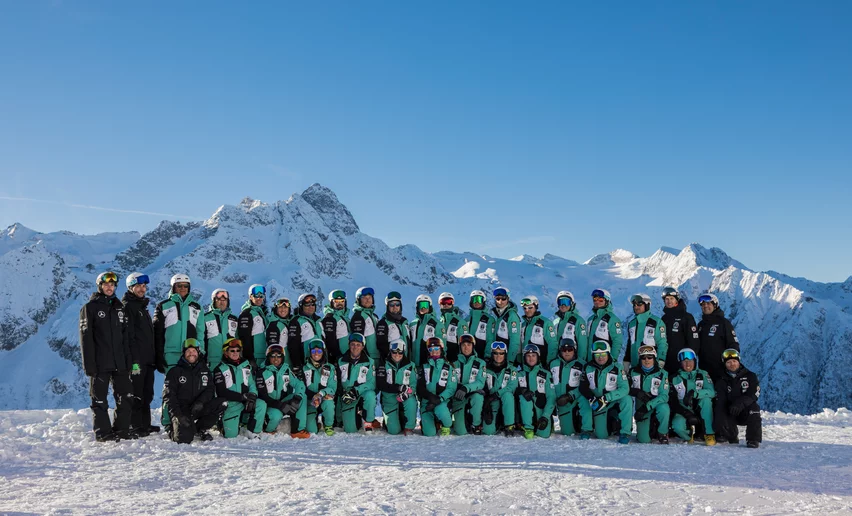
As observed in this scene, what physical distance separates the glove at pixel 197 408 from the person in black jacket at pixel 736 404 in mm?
8292

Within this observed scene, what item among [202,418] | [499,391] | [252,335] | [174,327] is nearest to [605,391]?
[499,391]

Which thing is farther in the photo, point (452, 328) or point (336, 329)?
point (452, 328)

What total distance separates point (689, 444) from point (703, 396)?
0.88 m

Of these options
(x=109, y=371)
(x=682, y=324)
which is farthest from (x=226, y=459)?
(x=682, y=324)

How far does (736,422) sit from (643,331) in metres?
2.14

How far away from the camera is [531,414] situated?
1118cm

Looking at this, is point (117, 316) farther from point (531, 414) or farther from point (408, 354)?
point (531, 414)

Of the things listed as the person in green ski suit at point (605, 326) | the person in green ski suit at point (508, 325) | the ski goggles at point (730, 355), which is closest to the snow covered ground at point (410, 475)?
the ski goggles at point (730, 355)

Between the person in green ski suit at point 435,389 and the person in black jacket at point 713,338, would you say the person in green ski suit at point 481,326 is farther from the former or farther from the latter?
the person in black jacket at point 713,338

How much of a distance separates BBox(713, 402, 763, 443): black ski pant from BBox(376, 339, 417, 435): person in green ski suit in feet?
16.7

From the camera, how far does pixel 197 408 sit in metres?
10.0

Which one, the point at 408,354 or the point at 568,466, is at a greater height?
the point at 408,354

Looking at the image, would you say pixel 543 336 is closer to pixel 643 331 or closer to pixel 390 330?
pixel 643 331

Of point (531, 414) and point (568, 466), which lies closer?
point (568, 466)
